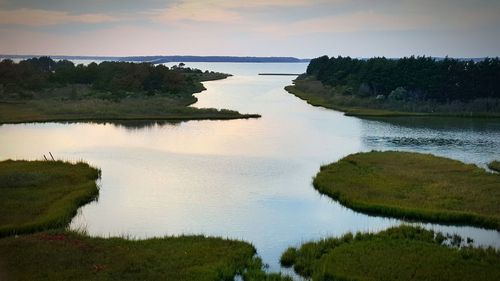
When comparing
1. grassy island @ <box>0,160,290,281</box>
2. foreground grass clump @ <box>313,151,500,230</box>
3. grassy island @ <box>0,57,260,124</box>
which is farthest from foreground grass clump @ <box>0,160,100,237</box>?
grassy island @ <box>0,57,260,124</box>

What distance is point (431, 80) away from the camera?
364 feet

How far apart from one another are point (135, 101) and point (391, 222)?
83514mm

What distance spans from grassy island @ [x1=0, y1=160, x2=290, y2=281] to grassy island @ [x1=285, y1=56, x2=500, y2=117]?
245 ft

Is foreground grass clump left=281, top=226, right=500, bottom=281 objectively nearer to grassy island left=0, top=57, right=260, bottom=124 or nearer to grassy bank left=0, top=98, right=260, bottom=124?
grassy bank left=0, top=98, right=260, bottom=124

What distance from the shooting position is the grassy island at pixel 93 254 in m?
24.4

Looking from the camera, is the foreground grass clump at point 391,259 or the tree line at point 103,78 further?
the tree line at point 103,78

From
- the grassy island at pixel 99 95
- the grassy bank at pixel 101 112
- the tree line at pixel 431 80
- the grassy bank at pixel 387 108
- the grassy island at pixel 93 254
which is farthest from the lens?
the tree line at pixel 431 80

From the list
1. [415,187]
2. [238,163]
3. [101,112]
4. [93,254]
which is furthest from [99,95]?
[93,254]

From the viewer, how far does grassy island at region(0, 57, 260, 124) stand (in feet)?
298

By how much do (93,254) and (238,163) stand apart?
2766cm

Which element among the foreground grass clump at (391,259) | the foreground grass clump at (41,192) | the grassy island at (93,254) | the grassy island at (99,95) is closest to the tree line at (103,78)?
the grassy island at (99,95)

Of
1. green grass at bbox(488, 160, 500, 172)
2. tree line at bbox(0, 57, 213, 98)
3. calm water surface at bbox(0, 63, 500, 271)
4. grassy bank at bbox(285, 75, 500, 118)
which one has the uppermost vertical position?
tree line at bbox(0, 57, 213, 98)

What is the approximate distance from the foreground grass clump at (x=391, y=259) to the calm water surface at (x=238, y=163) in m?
1.98

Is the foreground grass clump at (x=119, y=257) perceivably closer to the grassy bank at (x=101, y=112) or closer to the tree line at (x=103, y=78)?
the grassy bank at (x=101, y=112)
